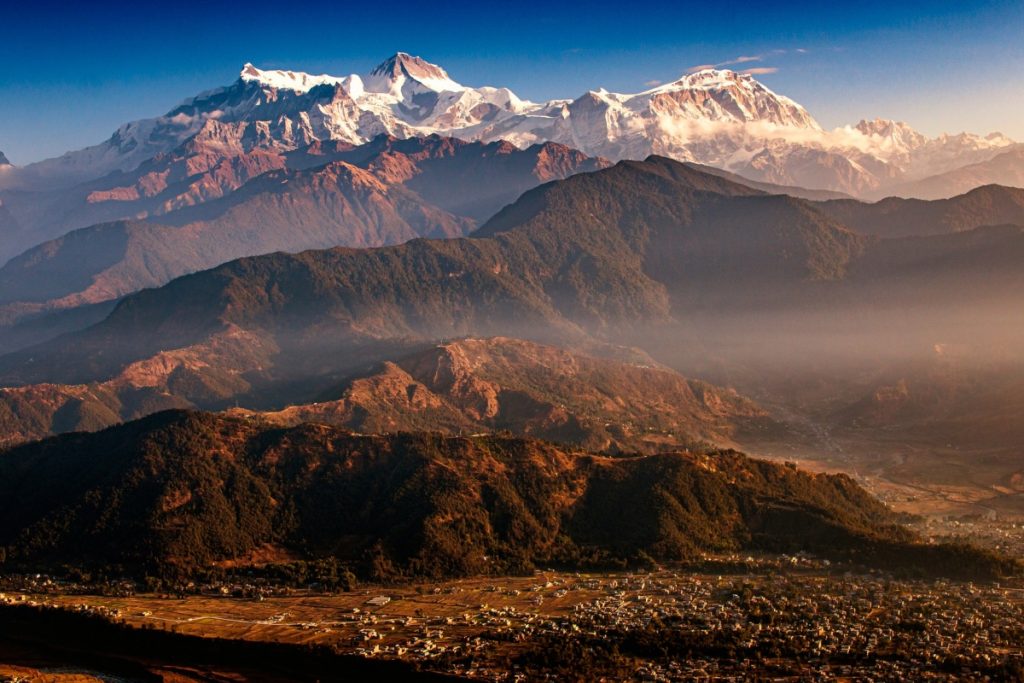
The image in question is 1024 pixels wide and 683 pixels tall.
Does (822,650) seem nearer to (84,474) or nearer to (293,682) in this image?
(293,682)

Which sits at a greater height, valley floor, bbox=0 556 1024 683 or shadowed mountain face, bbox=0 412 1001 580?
shadowed mountain face, bbox=0 412 1001 580

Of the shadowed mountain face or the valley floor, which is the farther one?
the shadowed mountain face

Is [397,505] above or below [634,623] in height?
above

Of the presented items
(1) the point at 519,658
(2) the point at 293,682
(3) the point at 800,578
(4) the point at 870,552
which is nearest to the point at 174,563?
(2) the point at 293,682

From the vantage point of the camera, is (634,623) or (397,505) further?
(397,505)
